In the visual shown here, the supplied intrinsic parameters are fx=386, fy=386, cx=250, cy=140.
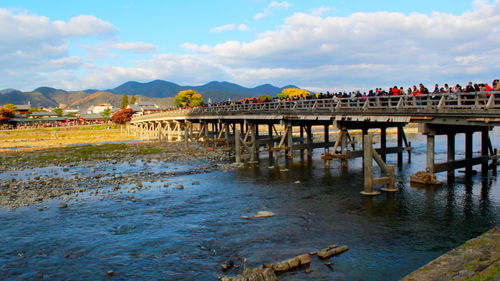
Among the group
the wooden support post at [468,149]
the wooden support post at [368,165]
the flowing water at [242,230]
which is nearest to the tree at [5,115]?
the flowing water at [242,230]

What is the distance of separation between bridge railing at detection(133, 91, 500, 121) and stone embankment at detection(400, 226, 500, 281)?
25.5ft

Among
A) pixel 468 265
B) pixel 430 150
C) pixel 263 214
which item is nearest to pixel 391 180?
pixel 430 150

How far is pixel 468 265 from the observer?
30.9 feet

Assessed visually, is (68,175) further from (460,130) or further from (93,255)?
(460,130)

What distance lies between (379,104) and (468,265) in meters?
15.4

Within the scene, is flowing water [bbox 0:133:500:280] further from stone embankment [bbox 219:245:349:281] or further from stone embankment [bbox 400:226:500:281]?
stone embankment [bbox 400:226:500:281]

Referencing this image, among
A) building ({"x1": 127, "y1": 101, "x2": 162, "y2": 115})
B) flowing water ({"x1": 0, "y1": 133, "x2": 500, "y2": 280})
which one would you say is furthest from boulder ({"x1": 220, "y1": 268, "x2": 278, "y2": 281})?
building ({"x1": 127, "y1": 101, "x2": 162, "y2": 115})

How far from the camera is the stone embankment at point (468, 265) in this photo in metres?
8.41

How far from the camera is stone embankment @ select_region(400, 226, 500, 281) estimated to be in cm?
841

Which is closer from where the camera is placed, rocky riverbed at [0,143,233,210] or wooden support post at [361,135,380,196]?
wooden support post at [361,135,380,196]

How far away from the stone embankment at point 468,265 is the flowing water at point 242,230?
117 cm

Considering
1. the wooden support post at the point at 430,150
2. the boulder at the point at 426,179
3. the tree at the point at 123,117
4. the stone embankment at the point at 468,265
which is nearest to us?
the stone embankment at the point at 468,265

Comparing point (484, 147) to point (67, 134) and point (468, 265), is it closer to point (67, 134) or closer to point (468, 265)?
point (468, 265)

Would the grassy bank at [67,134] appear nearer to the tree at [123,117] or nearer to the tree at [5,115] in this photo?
the tree at [123,117]
